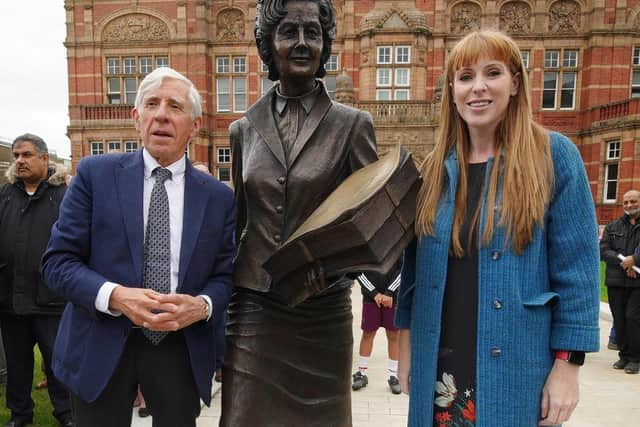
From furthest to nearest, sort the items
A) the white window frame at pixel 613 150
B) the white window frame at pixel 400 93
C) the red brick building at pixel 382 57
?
the white window frame at pixel 400 93 < the red brick building at pixel 382 57 < the white window frame at pixel 613 150

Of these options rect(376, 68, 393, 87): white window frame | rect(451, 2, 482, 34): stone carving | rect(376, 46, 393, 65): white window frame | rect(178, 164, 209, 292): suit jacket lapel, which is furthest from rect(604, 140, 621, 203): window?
rect(178, 164, 209, 292): suit jacket lapel

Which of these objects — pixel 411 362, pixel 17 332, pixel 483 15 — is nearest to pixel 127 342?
pixel 411 362

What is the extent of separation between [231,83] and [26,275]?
1780 centimetres

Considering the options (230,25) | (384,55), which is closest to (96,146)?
(230,25)

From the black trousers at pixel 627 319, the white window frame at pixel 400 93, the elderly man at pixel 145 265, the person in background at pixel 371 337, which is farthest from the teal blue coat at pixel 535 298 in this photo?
the white window frame at pixel 400 93

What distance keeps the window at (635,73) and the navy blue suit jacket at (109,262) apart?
22.5 meters

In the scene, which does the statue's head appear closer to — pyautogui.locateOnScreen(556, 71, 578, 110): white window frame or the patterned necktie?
the patterned necktie

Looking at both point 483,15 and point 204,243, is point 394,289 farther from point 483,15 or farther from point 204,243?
point 483,15

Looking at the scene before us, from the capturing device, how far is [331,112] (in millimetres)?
2123

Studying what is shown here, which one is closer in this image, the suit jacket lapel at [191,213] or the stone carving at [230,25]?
the suit jacket lapel at [191,213]

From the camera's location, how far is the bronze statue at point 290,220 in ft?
6.66

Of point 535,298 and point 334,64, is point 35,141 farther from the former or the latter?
point 334,64

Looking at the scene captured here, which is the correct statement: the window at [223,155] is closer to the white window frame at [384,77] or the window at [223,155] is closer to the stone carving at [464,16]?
the white window frame at [384,77]

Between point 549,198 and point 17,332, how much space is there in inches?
168
